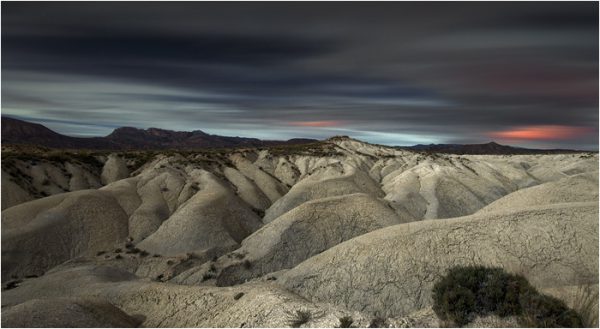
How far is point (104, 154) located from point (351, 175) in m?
64.8

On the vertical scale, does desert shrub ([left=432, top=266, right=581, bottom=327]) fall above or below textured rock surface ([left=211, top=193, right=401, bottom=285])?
above

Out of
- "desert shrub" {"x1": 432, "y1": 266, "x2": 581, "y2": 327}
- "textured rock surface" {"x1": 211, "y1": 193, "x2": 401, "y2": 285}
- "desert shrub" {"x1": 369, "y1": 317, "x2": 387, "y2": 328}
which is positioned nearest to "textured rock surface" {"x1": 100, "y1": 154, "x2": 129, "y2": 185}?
"textured rock surface" {"x1": 211, "y1": 193, "x2": 401, "y2": 285}

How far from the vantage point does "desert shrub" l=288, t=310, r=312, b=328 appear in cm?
1841

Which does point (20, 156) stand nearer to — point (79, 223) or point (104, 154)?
point (104, 154)

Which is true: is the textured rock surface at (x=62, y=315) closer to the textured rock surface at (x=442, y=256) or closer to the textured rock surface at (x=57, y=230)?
→ the textured rock surface at (x=442, y=256)

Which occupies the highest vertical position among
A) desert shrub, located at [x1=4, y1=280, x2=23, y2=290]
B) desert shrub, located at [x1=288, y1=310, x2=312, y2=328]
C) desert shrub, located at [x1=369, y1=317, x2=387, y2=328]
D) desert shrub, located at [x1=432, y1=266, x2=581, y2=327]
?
desert shrub, located at [x1=432, y1=266, x2=581, y2=327]

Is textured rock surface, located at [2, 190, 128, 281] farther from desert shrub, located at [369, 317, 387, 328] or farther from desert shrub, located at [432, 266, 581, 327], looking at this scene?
desert shrub, located at [432, 266, 581, 327]

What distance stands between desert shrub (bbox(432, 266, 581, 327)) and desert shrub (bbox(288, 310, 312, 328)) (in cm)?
598

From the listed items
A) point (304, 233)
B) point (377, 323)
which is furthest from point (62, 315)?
point (304, 233)

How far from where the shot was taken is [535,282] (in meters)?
27.1

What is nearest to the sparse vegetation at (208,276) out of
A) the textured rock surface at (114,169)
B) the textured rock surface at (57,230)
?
the textured rock surface at (57,230)

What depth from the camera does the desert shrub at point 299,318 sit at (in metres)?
18.4

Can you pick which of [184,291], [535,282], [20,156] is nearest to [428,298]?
[535,282]

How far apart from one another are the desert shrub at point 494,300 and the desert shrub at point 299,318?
19.6 feet
